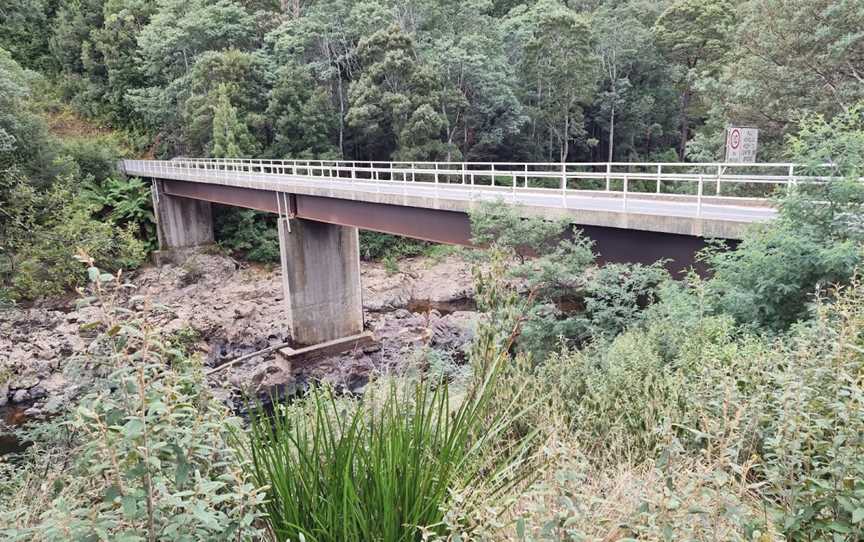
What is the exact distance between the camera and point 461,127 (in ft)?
122

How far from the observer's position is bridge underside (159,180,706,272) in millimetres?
9648

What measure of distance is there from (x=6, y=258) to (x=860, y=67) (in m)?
23.6

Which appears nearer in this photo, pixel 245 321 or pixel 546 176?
pixel 546 176

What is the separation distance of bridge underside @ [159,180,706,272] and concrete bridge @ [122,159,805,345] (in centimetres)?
3

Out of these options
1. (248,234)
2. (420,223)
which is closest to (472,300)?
(420,223)

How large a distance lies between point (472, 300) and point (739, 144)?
1490 centimetres

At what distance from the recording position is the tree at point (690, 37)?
134ft

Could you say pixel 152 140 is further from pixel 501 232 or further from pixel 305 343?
pixel 501 232

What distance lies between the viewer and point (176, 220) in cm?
3209

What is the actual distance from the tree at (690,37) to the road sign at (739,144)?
30.6 metres

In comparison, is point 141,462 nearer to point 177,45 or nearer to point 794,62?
point 794,62

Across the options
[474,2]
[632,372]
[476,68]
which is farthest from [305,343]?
[474,2]

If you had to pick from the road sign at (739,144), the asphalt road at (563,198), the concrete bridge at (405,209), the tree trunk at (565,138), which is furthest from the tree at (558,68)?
the road sign at (739,144)

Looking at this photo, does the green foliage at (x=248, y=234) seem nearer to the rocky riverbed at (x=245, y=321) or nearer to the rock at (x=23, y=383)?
the rocky riverbed at (x=245, y=321)
